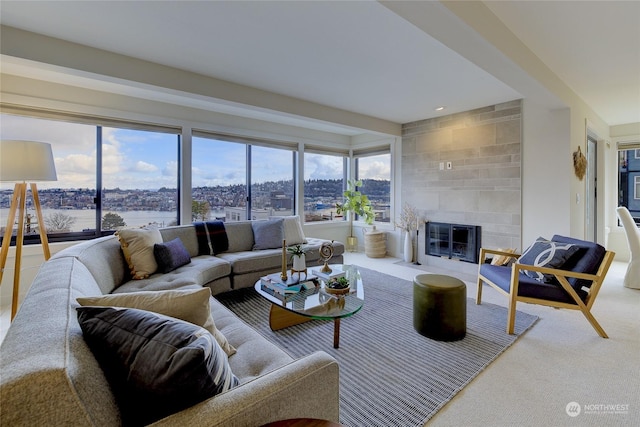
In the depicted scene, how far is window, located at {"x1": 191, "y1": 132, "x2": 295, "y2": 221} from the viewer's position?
14.8 feet

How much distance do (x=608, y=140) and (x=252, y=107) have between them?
6254 millimetres

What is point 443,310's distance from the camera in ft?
7.88

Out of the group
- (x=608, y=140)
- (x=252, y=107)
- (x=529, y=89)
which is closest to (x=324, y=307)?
(x=252, y=107)

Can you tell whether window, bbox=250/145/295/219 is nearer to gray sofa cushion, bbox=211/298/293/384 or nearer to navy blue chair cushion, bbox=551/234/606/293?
gray sofa cushion, bbox=211/298/293/384

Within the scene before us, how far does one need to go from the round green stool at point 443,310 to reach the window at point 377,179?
137 inches

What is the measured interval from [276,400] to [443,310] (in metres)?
1.87

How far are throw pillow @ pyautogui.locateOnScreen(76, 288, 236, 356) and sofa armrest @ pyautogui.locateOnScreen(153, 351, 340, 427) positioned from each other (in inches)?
20.6

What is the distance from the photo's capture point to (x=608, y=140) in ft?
17.5

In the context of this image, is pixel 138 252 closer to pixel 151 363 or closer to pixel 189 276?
pixel 189 276

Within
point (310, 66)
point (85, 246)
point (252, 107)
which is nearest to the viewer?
point (85, 246)

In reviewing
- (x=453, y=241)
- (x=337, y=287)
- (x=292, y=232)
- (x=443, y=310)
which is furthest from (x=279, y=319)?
(x=453, y=241)

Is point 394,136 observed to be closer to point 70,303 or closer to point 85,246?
point 85,246

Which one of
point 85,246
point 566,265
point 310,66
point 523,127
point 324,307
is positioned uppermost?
point 310,66

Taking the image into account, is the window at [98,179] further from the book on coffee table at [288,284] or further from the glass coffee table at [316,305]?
the glass coffee table at [316,305]
